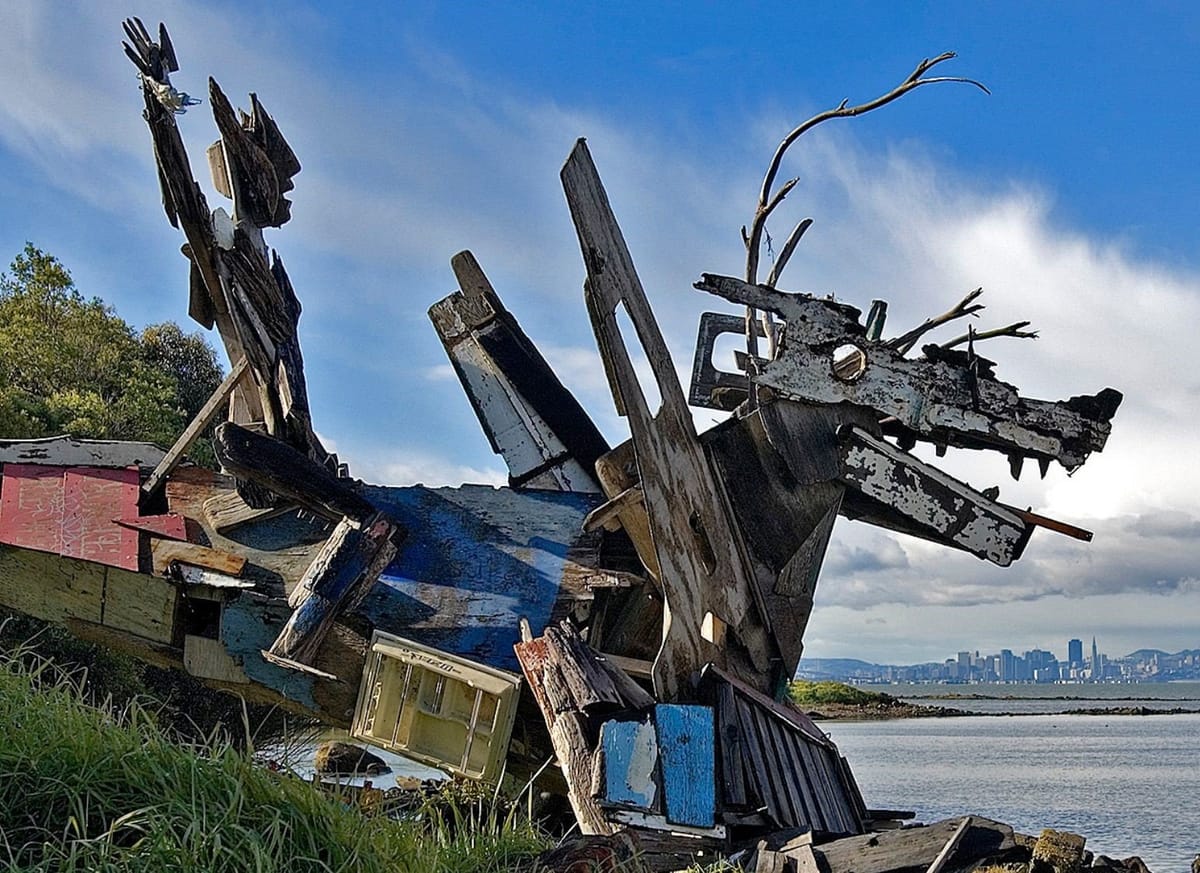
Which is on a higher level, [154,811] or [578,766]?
[578,766]

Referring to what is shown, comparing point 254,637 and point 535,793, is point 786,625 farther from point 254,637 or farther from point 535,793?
point 254,637

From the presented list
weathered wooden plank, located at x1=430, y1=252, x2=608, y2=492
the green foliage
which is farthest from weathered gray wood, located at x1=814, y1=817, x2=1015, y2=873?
the green foliage

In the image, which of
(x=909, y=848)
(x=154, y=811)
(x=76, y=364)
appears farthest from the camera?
(x=76, y=364)

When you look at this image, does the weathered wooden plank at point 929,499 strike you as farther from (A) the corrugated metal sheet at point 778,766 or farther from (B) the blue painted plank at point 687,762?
(B) the blue painted plank at point 687,762

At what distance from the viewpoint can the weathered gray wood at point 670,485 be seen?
756 centimetres

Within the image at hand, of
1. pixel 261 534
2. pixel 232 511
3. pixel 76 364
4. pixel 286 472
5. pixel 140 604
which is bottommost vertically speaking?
pixel 140 604

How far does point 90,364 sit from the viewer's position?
21.2m

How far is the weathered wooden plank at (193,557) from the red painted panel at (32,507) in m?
0.74

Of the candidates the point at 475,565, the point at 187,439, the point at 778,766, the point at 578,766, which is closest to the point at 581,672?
the point at 578,766

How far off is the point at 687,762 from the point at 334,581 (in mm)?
2570

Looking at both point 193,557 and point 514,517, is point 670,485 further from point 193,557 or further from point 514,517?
point 193,557

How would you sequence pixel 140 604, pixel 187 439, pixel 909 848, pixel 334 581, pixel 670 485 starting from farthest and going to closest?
pixel 187 439 → pixel 140 604 → pixel 334 581 → pixel 670 485 → pixel 909 848

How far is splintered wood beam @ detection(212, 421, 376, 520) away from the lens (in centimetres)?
796

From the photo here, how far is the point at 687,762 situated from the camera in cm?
670
